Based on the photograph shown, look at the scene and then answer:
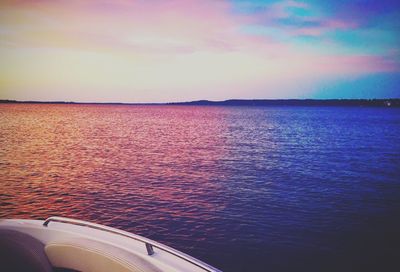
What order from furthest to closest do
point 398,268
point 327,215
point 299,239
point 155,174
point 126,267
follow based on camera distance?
point 155,174 < point 327,215 < point 299,239 < point 398,268 < point 126,267

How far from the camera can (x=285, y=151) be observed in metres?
28.0

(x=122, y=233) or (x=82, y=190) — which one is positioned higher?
(x=122, y=233)

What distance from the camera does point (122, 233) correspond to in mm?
3871

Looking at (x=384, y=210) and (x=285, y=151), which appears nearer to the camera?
(x=384, y=210)

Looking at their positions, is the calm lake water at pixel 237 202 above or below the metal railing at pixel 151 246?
below

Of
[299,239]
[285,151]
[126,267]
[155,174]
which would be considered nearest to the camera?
[126,267]

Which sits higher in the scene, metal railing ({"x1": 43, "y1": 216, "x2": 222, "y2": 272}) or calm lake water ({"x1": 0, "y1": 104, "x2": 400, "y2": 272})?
metal railing ({"x1": 43, "y1": 216, "x2": 222, "y2": 272})

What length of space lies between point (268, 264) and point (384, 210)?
708 centimetres

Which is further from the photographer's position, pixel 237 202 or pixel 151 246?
pixel 237 202

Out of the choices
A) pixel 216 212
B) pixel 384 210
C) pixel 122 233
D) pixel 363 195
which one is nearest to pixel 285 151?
pixel 363 195

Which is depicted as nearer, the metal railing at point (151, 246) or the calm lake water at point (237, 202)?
the metal railing at point (151, 246)

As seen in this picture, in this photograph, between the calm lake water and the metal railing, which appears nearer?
the metal railing

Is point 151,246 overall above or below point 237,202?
above

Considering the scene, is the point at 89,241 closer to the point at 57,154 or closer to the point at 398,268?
the point at 398,268
